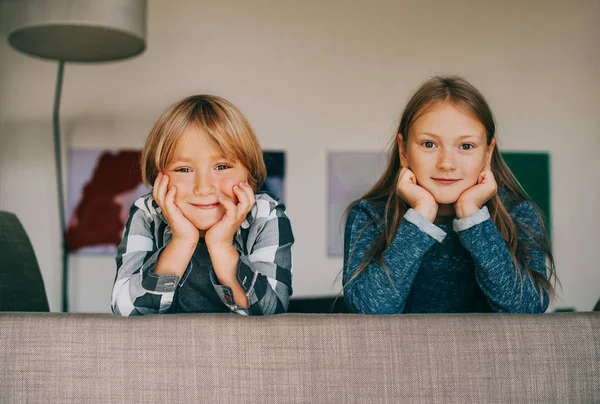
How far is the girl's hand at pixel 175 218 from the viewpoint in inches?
37.9

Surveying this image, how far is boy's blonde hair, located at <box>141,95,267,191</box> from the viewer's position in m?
1.01

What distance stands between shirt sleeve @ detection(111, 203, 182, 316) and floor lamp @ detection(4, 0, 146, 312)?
1135 millimetres

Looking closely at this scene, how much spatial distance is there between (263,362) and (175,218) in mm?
315

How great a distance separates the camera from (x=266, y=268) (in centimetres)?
102

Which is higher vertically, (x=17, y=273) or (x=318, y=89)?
(x=318, y=89)

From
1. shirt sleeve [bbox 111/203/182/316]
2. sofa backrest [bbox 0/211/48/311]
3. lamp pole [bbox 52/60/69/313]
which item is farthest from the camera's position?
lamp pole [bbox 52/60/69/313]

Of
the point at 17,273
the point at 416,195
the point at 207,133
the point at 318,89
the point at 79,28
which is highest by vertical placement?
the point at 79,28

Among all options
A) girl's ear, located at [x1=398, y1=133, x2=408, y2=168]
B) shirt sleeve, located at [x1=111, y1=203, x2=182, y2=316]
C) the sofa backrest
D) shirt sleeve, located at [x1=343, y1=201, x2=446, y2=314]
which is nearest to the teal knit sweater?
shirt sleeve, located at [x1=343, y1=201, x2=446, y2=314]

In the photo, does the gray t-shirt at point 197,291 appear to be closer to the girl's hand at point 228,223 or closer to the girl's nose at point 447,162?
the girl's hand at point 228,223

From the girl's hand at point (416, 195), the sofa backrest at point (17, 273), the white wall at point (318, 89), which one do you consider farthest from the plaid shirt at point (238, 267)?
the white wall at point (318, 89)

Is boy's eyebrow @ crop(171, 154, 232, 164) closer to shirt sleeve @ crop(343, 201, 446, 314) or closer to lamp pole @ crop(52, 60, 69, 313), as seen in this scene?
shirt sleeve @ crop(343, 201, 446, 314)

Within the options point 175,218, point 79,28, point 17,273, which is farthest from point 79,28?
point 175,218

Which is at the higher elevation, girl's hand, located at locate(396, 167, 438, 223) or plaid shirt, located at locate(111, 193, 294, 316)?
girl's hand, located at locate(396, 167, 438, 223)

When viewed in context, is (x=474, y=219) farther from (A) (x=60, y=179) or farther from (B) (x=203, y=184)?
(A) (x=60, y=179)
